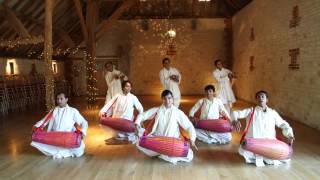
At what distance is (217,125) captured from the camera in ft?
18.0

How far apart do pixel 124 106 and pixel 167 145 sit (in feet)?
5.61

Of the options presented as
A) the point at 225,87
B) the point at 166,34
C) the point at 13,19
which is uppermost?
the point at 166,34

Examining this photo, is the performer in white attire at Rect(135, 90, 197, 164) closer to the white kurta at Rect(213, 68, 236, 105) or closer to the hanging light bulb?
the white kurta at Rect(213, 68, 236, 105)

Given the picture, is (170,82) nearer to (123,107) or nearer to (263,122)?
(123,107)

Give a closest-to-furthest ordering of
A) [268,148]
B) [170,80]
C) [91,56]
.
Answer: [268,148] < [170,80] < [91,56]

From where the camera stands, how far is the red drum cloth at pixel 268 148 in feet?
14.2

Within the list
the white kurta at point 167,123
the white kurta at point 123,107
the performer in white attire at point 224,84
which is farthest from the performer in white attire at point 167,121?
the performer in white attire at point 224,84

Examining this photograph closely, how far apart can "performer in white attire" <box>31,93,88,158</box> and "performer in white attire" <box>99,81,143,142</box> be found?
Result: 0.89 metres

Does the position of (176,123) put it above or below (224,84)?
below

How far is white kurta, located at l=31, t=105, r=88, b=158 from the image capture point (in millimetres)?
4918

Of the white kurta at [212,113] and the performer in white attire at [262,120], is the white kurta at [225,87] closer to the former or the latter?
the white kurta at [212,113]

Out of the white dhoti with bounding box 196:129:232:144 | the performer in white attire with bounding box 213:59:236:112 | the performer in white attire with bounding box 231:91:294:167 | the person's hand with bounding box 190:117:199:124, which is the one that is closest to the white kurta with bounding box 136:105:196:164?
the performer in white attire with bounding box 231:91:294:167

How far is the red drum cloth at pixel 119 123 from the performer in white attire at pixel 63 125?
2.68 ft

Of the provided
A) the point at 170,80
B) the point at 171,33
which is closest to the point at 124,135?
the point at 170,80
